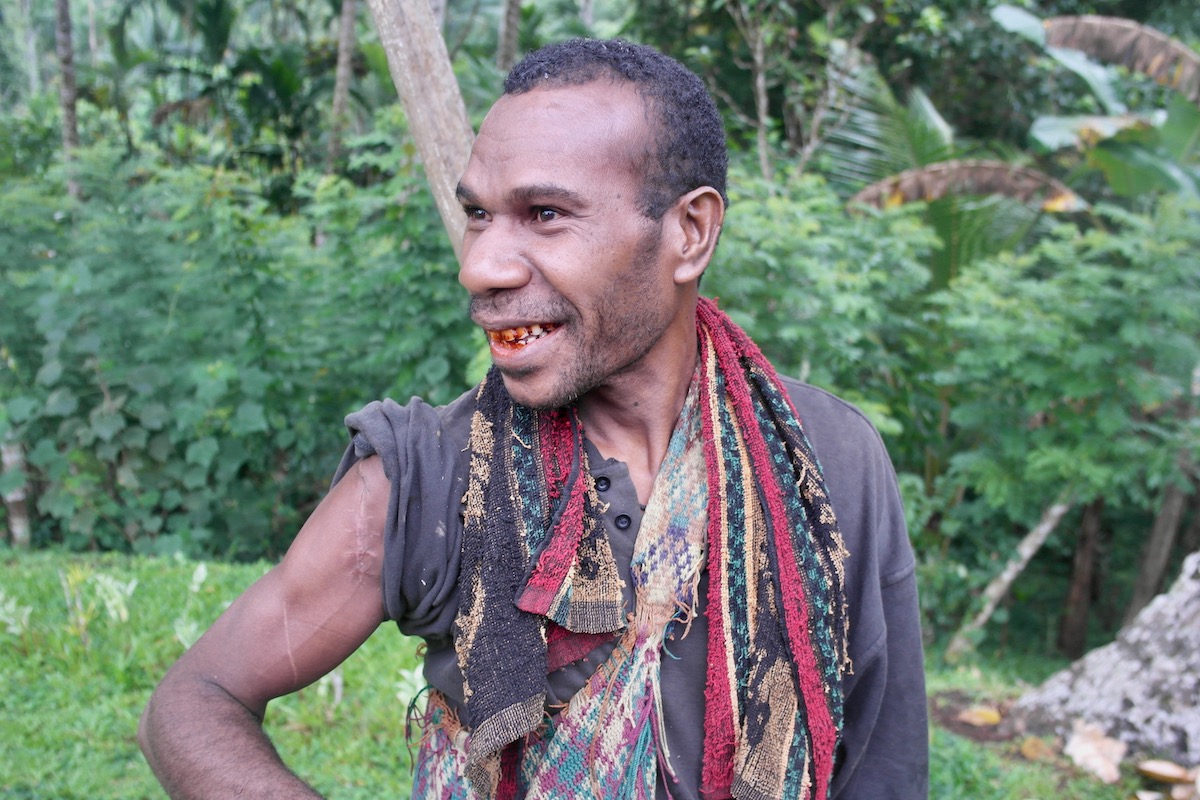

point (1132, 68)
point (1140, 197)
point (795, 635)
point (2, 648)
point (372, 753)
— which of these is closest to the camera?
point (795, 635)

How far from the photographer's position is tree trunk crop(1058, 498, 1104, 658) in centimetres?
755

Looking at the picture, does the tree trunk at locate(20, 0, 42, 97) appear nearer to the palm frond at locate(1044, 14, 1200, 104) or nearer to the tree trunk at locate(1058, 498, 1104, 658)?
the palm frond at locate(1044, 14, 1200, 104)

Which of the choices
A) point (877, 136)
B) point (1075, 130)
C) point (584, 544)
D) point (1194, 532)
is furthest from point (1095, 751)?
point (1075, 130)

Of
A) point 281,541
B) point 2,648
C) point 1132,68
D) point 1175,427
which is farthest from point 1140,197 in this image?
point 2,648

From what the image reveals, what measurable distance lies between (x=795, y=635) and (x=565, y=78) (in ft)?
3.11

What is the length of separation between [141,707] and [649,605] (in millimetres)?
3025

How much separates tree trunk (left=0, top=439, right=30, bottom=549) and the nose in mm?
5561

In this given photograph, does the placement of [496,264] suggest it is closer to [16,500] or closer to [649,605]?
[649,605]

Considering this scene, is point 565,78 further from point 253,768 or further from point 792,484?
point 253,768

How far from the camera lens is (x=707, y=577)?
156cm

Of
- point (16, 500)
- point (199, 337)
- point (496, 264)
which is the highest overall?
point (496, 264)

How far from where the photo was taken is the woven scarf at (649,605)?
140 centimetres

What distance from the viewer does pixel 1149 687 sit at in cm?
354

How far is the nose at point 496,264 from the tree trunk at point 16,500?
556 centimetres
